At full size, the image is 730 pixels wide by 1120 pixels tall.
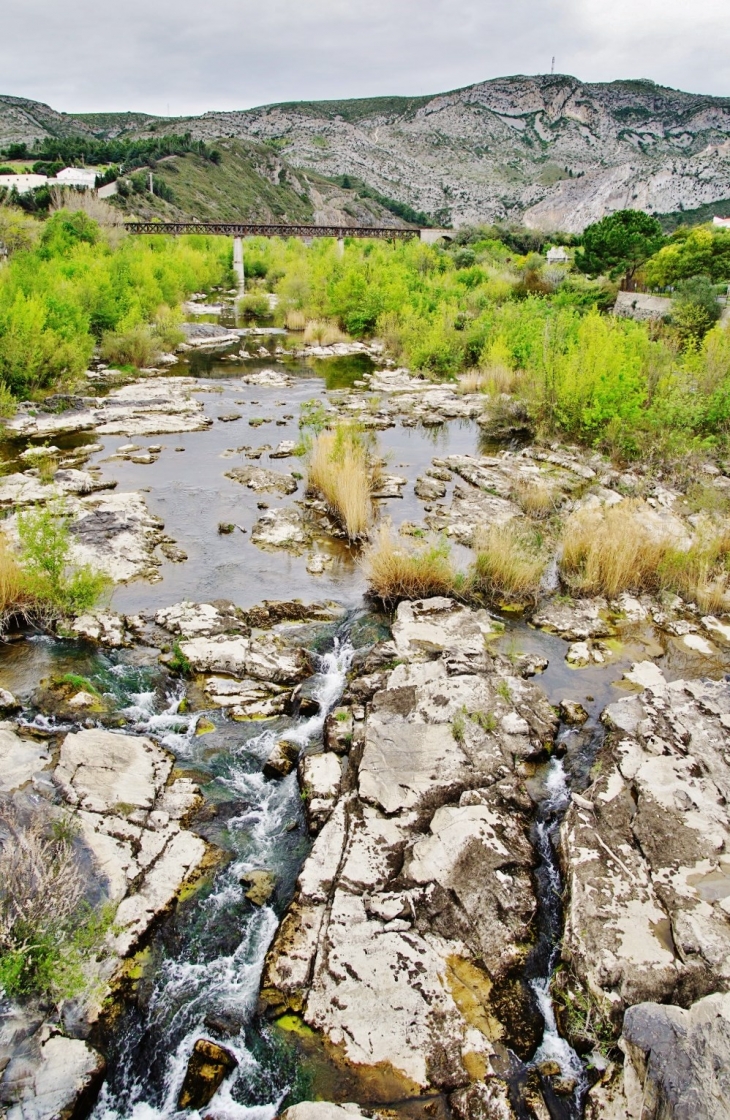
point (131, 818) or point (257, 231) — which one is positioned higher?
point (257, 231)

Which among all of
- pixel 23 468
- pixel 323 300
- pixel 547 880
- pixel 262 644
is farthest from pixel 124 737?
pixel 323 300

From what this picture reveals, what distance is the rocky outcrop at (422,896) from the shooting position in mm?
4496

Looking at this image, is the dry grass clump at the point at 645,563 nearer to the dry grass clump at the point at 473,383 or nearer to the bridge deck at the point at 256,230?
the dry grass clump at the point at 473,383

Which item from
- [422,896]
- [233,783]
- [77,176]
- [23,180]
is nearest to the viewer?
[422,896]

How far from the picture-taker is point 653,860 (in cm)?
548

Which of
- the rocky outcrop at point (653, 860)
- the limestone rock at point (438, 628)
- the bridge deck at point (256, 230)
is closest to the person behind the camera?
the rocky outcrop at point (653, 860)

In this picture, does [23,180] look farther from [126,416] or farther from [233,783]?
[233,783]

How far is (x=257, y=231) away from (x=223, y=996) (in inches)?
2217

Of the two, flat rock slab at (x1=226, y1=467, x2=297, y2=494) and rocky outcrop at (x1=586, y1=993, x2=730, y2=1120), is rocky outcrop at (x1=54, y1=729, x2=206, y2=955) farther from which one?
flat rock slab at (x1=226, y1=467, x2=297, y2=494)

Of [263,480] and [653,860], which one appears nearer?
[653,860]

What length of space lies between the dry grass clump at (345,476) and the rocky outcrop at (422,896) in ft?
16.1

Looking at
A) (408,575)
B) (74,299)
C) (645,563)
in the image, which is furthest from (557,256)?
(408,575)

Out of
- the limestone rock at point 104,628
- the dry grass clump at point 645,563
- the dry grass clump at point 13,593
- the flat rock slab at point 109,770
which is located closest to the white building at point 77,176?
the dry grass clump at point 13,593

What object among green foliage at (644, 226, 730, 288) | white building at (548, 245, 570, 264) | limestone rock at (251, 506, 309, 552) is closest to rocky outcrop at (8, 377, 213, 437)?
limestone rock at (251, 506, 309, 552)
